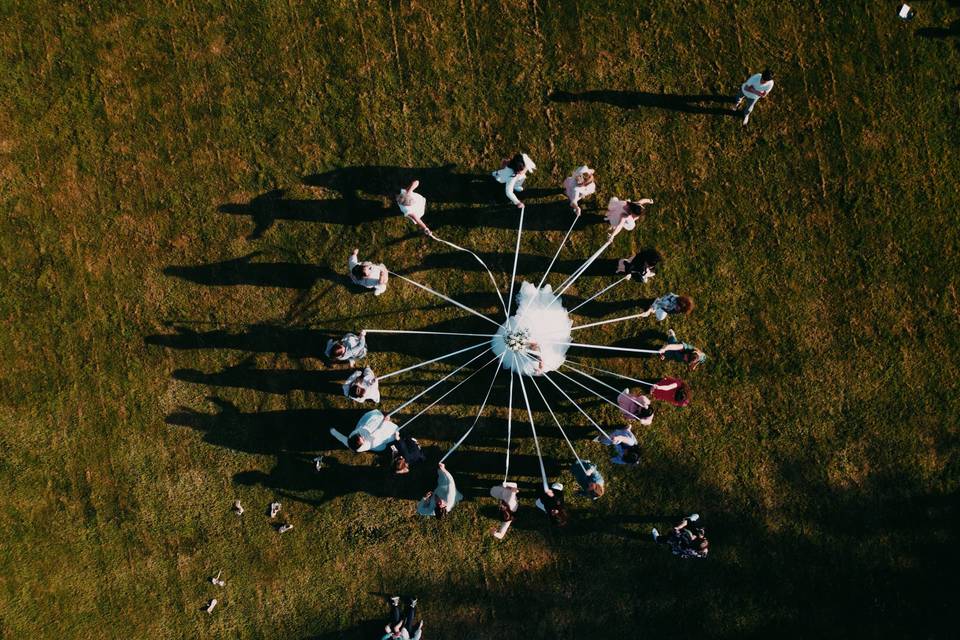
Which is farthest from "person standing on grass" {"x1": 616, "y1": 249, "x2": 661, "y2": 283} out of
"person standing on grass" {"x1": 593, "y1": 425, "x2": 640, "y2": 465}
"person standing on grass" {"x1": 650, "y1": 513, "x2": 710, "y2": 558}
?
"person standing on grass" {"x1": 650, "y1": 513, "x2": 710, "y2": 558}

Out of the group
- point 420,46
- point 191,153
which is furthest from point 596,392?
point 191,153

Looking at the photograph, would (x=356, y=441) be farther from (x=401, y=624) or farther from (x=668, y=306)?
(x=668, y=306)

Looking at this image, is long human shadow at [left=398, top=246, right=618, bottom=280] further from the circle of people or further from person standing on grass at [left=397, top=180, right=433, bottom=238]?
person standing on grass at [left=397, top=180, right=433, bottom=238]

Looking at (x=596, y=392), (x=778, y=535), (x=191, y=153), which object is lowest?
(x=778, y=535)

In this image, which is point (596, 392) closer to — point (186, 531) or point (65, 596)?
point (186, 531)

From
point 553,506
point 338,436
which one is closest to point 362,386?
point 338,436

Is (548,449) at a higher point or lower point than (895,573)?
higher
